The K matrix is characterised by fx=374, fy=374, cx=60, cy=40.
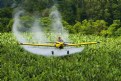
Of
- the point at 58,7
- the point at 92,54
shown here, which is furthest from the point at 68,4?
the point at 92,54

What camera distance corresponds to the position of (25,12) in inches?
3602

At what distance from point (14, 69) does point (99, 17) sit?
52.2m

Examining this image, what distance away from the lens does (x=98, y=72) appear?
135 ft

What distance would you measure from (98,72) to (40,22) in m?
41.6

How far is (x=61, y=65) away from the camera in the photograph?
140 feet

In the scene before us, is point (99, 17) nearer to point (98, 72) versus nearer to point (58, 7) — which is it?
point (58, 7)

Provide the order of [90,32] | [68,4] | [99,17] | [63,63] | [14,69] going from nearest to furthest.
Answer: [14,69] < [63,63] < [90,32] < [99,17] < [68,4]

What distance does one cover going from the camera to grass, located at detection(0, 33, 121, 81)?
38750 millimetres

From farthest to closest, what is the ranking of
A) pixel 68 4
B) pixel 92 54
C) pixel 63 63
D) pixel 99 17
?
pixel 68 4, pixel 99 17, pixel 92 54, pixel 63 63

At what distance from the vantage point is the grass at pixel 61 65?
38750 mm

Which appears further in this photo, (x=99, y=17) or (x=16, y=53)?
(x=99, y=17)

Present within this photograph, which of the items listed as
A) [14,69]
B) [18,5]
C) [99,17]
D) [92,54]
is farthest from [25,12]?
[14,69]

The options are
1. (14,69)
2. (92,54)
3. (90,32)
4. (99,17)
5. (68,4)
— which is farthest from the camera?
(68,4)

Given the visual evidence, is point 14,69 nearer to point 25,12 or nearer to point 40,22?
point 40,22
